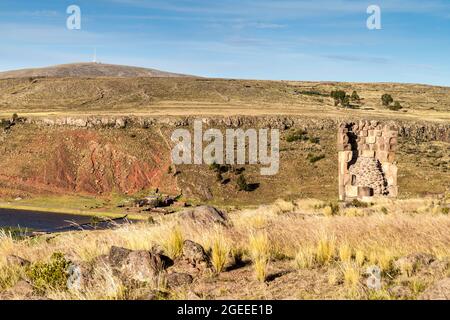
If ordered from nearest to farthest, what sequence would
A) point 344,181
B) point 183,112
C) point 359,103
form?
point 344,181
point 183,112
point 359,103

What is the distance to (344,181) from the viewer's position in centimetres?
3609

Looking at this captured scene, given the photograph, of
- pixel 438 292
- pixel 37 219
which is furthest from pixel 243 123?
pixel 438 292

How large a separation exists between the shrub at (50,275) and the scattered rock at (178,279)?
185cm

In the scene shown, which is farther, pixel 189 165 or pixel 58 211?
pixel 189 165

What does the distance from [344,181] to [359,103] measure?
91.9 metres

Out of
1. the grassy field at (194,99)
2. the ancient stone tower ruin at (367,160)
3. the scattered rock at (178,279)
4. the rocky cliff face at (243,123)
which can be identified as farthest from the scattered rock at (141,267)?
the grassy field at (194,99)

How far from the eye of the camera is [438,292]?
7.23m

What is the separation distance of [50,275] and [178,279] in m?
2.34

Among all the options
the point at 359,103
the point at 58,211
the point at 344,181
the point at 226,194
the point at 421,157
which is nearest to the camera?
the point at 344,181

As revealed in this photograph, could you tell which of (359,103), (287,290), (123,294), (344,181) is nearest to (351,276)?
(287,290)

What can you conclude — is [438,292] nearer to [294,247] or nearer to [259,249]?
[259,249]

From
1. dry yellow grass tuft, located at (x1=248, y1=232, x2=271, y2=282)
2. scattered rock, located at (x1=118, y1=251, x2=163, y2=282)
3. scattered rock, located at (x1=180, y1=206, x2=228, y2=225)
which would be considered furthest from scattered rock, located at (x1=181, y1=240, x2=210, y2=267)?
scattered rock, located at (x1=180, y1=206, x2=228, y2=225)

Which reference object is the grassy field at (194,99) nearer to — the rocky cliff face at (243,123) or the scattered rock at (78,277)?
the rocky cliff face at (243,123)

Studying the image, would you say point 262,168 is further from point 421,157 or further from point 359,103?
point 359,103
